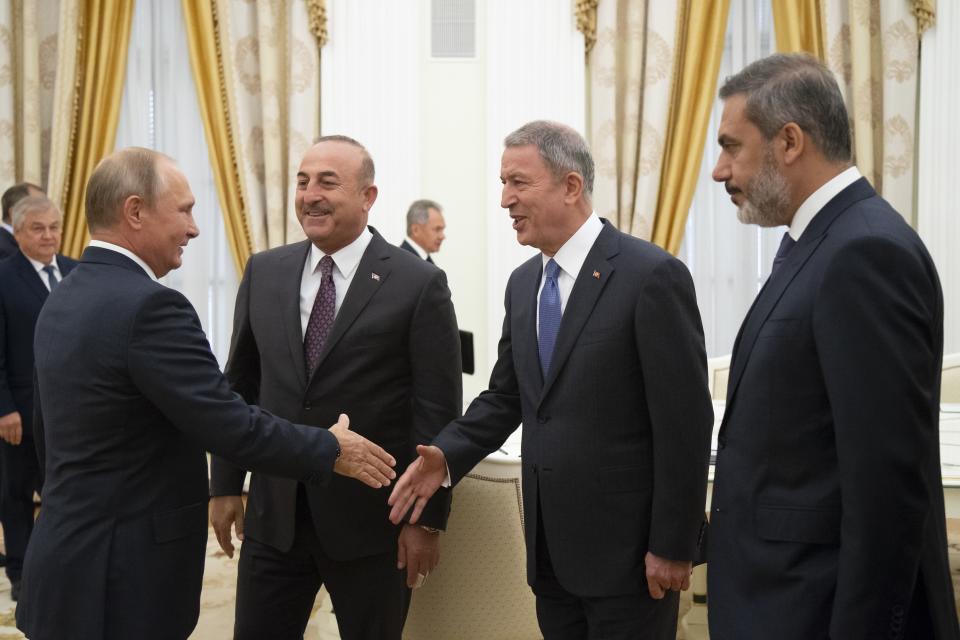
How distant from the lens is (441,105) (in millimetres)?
6266

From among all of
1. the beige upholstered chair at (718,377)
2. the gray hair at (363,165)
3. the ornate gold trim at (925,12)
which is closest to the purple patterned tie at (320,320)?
the gray hair at (363,165)

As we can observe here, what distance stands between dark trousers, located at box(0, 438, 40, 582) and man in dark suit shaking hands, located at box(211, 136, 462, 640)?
2.41m

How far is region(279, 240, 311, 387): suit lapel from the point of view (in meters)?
2.40

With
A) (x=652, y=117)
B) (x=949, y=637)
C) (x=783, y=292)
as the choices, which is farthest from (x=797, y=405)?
(x=652, y=117)

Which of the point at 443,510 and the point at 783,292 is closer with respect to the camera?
the point at 783,292

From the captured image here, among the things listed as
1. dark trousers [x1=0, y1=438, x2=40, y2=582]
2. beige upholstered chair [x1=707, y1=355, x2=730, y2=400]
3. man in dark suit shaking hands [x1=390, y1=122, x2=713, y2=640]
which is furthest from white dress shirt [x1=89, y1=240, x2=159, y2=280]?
beige upholstered chair [x1=707, y1=355, x2=730, y2=400]

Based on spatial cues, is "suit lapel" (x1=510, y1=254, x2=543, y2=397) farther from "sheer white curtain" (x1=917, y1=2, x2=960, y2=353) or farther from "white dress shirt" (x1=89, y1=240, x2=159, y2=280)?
"sheer white curtain" (x1=917, y1=2, x2=960, y2=353)

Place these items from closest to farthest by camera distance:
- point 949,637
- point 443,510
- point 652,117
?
point 949,637 < point 443,510 < point 652,117

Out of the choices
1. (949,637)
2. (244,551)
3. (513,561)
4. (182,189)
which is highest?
(182,189)

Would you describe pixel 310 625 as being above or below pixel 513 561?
below

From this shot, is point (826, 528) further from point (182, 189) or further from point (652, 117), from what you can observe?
point (652, 117)

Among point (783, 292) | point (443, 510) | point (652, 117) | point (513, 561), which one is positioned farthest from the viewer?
point (652, 117)

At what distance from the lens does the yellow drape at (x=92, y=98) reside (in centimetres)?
623

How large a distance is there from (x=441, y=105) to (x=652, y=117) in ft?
4.59
